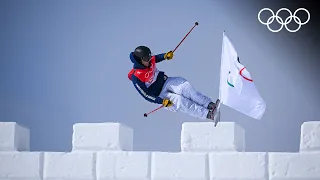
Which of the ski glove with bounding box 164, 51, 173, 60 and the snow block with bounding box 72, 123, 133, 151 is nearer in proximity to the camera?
the snow block with bounding box 72, 123, 133, 151

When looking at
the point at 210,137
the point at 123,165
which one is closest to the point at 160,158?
the point at 123,165

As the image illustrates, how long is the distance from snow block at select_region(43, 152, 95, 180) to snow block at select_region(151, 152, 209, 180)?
0.48m

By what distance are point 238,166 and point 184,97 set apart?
54.7 inches

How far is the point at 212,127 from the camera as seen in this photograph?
4.70m

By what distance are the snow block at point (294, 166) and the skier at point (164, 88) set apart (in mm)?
1230

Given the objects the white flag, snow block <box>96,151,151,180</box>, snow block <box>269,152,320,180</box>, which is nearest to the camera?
snow block <box>269,152,320,180</box>

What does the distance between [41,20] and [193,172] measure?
2932 millimetres

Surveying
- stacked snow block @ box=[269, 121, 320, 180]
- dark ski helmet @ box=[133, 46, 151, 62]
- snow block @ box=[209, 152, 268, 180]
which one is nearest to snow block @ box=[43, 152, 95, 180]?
snow block @ box=[209, 152, 268, 180]

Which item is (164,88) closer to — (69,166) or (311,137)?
(69,166)

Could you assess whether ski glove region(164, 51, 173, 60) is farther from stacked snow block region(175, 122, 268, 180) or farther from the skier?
stacked snow block region(175, 122, 268, 180)

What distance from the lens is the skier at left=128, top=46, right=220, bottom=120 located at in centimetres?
585

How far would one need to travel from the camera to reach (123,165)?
4.86m

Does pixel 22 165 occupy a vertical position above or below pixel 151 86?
below

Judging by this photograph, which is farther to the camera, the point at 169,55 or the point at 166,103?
the point at 169,55
